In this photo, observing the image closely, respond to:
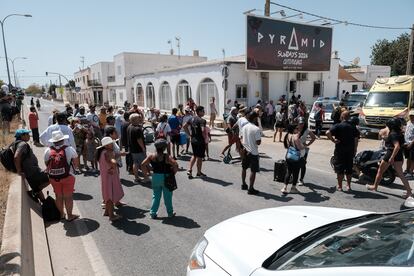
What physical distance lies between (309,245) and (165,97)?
2620cm

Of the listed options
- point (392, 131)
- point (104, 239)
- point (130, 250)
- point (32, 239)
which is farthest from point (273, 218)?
point (392, 131)

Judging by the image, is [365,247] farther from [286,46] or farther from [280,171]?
[286,46]

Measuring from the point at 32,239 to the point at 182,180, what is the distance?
4.08 m

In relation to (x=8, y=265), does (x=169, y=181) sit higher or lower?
higher

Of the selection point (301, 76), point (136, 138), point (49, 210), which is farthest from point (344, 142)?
point (301, 76)

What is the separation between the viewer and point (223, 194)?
23.7ft

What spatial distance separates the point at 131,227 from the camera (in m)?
5.59

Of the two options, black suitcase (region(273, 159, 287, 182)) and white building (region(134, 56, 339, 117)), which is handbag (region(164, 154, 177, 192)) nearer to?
black suitcase (region(273, 159, 287, 182))

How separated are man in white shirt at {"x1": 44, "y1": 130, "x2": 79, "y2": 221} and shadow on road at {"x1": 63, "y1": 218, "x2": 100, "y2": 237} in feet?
0.47

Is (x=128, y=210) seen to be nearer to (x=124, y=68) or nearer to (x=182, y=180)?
(x=182, y=180)

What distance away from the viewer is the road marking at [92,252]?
4.31m

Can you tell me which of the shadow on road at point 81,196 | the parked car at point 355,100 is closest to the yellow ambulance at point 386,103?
the parked car at point 355,100

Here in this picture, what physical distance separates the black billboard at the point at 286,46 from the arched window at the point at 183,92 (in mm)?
6337

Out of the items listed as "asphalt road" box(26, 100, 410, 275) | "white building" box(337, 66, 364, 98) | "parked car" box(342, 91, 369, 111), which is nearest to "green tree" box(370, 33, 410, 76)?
"white building" box(337, 66, 364, 98)
